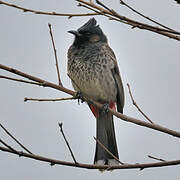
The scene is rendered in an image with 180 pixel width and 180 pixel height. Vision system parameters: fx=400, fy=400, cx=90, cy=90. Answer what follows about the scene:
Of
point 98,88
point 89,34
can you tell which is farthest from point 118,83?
point 89,34

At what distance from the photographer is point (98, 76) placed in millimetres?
4867

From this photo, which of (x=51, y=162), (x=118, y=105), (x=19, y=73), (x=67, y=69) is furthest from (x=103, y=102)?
(x=51, y=162)

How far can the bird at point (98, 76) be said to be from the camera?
484 centimetres

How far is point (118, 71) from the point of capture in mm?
5227

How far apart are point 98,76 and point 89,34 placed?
0.77 meters

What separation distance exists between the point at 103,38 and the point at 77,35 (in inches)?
16.8

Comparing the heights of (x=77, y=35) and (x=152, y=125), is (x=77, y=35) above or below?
above

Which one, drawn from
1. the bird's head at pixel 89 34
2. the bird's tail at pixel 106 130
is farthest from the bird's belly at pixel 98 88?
the bird's head at pixel 89 34

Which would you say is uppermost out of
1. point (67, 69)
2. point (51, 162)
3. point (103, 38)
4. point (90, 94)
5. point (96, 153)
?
point (103, 38)

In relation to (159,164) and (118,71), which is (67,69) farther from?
(159,164)

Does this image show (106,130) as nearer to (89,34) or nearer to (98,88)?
(98,88)

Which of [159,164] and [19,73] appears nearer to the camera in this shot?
[159,164]

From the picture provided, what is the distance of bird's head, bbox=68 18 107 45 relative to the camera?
527 cm

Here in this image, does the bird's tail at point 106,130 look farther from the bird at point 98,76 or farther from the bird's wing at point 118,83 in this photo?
the bird's wing at point 118,83
